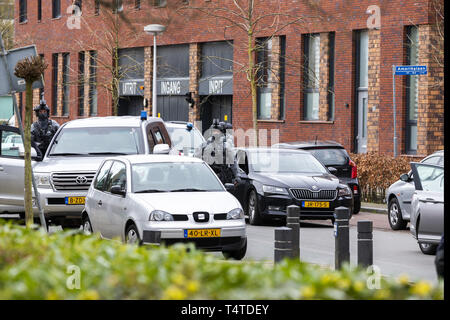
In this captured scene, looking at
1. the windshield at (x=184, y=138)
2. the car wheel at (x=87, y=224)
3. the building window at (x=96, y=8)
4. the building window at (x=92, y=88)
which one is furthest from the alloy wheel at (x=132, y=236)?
the building window at (x=92, y=88)

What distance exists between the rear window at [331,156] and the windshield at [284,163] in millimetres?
1995

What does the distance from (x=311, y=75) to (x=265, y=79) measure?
9.22ft

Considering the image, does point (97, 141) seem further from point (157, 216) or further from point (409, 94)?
point (409, 94)

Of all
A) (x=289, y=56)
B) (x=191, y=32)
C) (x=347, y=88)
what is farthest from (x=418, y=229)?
(x=191, y=32)

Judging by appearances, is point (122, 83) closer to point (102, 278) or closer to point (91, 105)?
point (91, 105)

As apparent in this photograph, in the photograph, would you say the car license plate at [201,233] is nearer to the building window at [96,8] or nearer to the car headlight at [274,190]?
the car headlight at [274,190]

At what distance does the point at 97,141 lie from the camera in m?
16.6

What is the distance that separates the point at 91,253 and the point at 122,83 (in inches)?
1636

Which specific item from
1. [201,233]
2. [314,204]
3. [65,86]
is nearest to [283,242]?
[201,233]

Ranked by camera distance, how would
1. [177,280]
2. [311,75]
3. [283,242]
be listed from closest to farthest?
[177,280]
[283,242]
[311,75]

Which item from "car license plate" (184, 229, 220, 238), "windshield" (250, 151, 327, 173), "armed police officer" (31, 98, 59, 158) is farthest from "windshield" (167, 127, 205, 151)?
"car license plate" (184, 229, 220, 238)

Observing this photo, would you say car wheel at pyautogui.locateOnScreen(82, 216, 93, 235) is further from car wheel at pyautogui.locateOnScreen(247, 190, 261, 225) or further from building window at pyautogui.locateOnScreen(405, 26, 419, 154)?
building window at pyautogui.locateOnScreen(405, 26, 419, 154)

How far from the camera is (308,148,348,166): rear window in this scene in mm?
21812

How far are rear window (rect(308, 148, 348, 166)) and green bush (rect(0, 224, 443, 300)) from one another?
1672 cm
